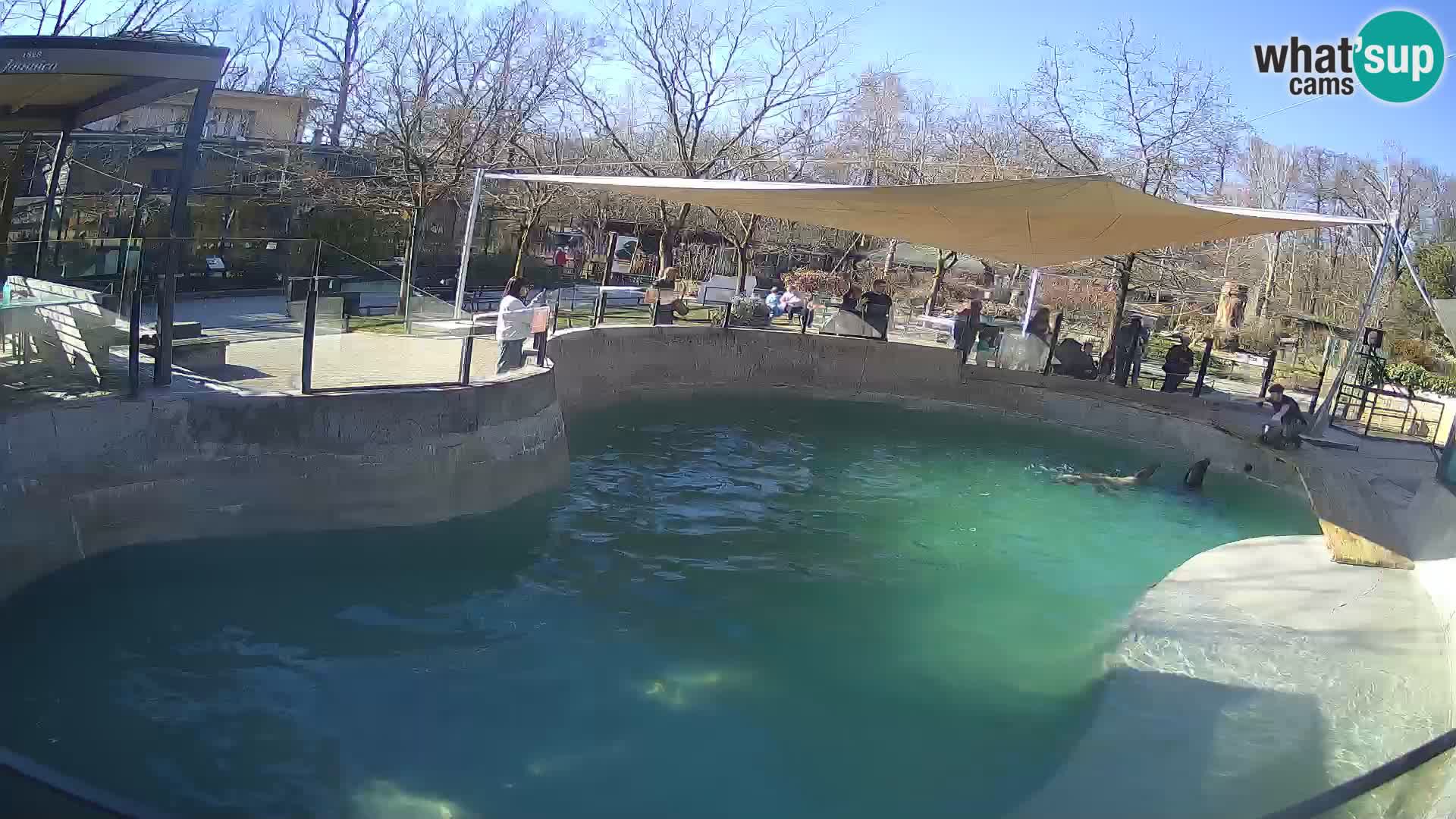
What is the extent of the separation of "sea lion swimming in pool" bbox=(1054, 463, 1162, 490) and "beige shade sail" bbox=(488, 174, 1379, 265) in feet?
10.7

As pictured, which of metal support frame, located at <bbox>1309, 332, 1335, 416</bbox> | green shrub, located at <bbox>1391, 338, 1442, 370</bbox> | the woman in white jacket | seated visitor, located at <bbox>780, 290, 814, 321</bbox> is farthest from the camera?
green shrub, located at <bbox>1391, 338, 1442, 370</bbox>

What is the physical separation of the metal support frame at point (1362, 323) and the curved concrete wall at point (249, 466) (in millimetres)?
9856

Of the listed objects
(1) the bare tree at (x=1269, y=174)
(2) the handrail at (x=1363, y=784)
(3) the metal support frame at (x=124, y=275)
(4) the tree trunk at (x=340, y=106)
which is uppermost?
(1) the bare tree at (x=1269, y=174)

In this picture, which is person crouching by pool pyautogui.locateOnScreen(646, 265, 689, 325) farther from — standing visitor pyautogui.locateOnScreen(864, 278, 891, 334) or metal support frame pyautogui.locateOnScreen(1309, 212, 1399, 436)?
metal support frame pyautogui.locateOnScreen(1309, 212, 1399, 436)

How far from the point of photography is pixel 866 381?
18484 mm

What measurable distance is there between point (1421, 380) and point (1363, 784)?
80.2 ft

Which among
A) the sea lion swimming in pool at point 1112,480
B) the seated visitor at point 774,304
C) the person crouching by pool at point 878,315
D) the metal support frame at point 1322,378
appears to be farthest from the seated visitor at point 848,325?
the metal support frame at point 1322,378

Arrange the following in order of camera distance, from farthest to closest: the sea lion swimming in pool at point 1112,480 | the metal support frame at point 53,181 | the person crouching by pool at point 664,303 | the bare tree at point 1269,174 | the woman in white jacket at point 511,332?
the bare tree at point 1269,174 < the person crouching by pool at point 664,303 < the sea lion swimming in pool at point 1112,480 < the woman in white jacket at point 511,332 < the metal support frame at point 53,181

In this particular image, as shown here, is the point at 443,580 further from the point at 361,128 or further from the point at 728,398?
the point at 361,128

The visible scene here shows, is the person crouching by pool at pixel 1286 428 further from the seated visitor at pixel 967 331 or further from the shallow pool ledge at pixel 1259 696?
the shallow pool ledge at pixel 1259 696

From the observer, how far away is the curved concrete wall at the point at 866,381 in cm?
1557

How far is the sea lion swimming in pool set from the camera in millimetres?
13695

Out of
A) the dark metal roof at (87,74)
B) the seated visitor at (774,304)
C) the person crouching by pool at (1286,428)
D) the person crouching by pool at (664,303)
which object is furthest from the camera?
the seated visitor at (774,304)

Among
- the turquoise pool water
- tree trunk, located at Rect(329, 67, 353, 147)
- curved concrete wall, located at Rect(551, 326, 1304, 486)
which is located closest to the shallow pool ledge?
the turquoise pool water
